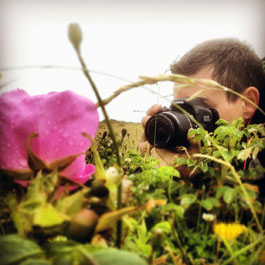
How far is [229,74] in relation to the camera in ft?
5.18

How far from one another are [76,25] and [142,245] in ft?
0.65

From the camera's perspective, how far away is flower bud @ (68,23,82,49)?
0.19m

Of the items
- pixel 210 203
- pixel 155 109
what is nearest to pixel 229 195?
pixel 210 203

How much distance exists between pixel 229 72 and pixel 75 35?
156 centimetres

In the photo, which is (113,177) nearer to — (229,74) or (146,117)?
(146,117)

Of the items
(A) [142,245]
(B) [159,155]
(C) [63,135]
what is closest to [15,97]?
(C) [63,135]

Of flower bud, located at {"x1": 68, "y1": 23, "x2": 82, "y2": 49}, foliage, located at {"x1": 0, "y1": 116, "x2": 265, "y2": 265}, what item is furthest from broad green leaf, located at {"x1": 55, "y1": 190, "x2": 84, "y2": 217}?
flower bud, located at {"x1": 68, "y1": 23, "x2": 82, "y2": 49}

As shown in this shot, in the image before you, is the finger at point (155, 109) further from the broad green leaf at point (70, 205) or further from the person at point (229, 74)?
the broad green leaf at point (70, 205)

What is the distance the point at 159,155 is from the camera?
3.42 ft

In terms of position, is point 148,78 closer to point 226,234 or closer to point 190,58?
point 226,234

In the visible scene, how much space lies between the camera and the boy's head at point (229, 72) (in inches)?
56.1

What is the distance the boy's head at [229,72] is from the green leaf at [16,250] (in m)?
1.31

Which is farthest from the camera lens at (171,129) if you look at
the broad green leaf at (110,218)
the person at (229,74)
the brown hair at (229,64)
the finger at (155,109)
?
the brown hair at (229,64)

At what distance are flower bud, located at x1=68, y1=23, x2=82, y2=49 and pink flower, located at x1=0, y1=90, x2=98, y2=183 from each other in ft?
0.20
